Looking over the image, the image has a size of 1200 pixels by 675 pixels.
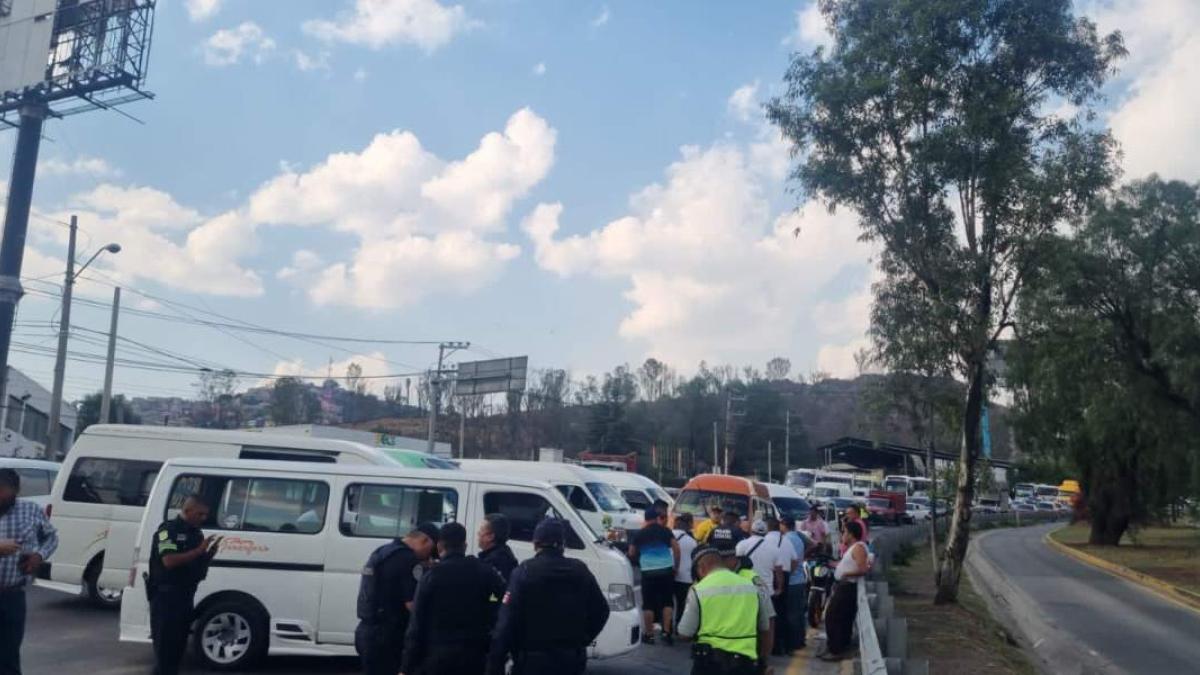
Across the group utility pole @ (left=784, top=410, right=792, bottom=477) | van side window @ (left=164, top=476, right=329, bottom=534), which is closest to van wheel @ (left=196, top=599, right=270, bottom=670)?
van side window @ (left=164, top=476, right=329, bottom=534)

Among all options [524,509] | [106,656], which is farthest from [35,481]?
[524,509]

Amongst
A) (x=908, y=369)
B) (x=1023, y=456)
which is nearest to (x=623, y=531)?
(x=908, y=369)

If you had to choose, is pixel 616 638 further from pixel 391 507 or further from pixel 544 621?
pixel 544 621

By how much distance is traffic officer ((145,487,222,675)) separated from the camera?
7.70 meters

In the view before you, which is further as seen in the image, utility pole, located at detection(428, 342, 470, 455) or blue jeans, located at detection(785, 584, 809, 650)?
utility pole, located at detection(428, 342, 470, 455)

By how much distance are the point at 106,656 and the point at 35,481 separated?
8.24m

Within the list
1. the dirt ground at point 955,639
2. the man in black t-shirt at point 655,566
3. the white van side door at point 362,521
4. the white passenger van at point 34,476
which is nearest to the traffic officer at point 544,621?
the white van side door at point 362,521

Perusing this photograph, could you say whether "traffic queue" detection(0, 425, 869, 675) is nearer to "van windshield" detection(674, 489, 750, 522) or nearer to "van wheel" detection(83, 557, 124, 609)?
"van wheel" detection(83, 557, 124, 609)

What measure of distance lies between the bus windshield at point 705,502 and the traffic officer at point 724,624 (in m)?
17.5

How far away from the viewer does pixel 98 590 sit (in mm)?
13297

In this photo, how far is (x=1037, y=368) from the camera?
1125 inches

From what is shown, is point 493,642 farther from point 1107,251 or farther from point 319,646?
point 1107,251

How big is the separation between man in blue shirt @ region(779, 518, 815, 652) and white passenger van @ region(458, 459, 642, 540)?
596 cm

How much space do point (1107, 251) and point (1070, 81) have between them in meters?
14.8
